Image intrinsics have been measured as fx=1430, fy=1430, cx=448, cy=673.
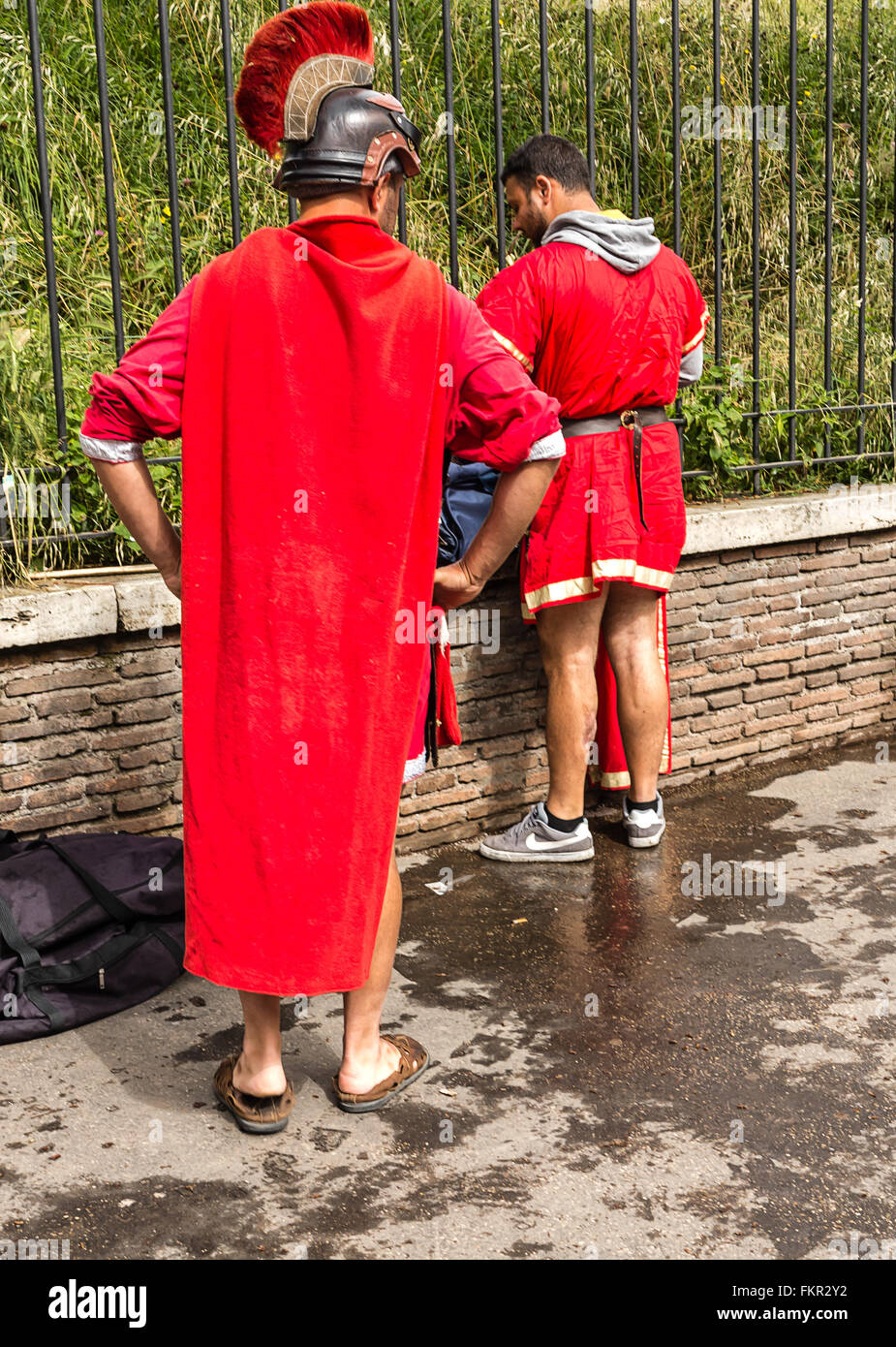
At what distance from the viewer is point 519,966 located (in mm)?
4043

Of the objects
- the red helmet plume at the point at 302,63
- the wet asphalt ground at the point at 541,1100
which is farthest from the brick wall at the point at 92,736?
the red helmet plume at the point at 302,63

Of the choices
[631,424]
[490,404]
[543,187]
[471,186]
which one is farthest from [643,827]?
[471,186]

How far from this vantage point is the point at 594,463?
15.4 ft

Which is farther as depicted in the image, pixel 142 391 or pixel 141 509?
pixel 141 509

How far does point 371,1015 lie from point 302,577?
108 centimetres

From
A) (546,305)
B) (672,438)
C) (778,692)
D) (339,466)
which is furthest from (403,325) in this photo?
(778,692)

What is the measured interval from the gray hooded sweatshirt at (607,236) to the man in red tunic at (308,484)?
1.68m

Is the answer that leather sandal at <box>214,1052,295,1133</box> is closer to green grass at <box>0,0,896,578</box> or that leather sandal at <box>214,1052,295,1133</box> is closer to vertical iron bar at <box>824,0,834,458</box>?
green grass at <box>0,0,896,578</box>

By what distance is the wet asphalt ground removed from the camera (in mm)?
2795

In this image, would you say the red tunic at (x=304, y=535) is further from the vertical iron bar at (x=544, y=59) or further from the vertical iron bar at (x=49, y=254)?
the vertical iron bar at (x=544, y=59)

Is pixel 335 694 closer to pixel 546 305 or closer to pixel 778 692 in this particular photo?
pixel 546 305

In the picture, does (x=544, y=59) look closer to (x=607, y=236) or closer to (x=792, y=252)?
(x=607, y=236)

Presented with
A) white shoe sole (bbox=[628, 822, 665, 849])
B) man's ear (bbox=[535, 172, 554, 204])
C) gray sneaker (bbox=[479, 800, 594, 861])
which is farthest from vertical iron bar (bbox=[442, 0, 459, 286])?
white shoe sole (bbox=[628, 822, 665, 849])

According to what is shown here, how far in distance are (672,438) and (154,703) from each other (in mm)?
1964
